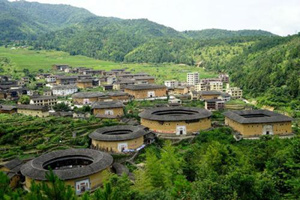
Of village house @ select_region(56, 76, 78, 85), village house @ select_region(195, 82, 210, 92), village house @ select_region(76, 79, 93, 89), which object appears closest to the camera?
village house @ select_region(195, 82, 210, 92)

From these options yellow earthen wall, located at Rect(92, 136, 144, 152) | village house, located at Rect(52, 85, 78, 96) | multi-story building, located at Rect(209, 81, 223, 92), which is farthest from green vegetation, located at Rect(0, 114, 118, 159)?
multi-story building, located at Rect(209, 81, 223, 92)

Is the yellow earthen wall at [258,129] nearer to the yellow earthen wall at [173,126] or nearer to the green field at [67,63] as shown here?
the yellow earthen wall at [173,126]

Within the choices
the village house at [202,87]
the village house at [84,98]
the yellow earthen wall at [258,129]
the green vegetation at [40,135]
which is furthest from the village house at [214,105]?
the village house at [84,98]

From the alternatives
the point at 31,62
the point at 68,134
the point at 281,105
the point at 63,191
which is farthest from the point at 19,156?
the point at 31,62

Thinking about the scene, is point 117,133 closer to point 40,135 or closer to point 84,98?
point 40,135

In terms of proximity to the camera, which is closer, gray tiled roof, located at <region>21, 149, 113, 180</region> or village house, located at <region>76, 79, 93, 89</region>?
gray tiled roof, located at <region>21, 149, 113, 180</region>

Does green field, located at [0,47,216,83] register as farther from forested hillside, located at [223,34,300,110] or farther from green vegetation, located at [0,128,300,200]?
green vegetation, located at [0,128,300,200]
